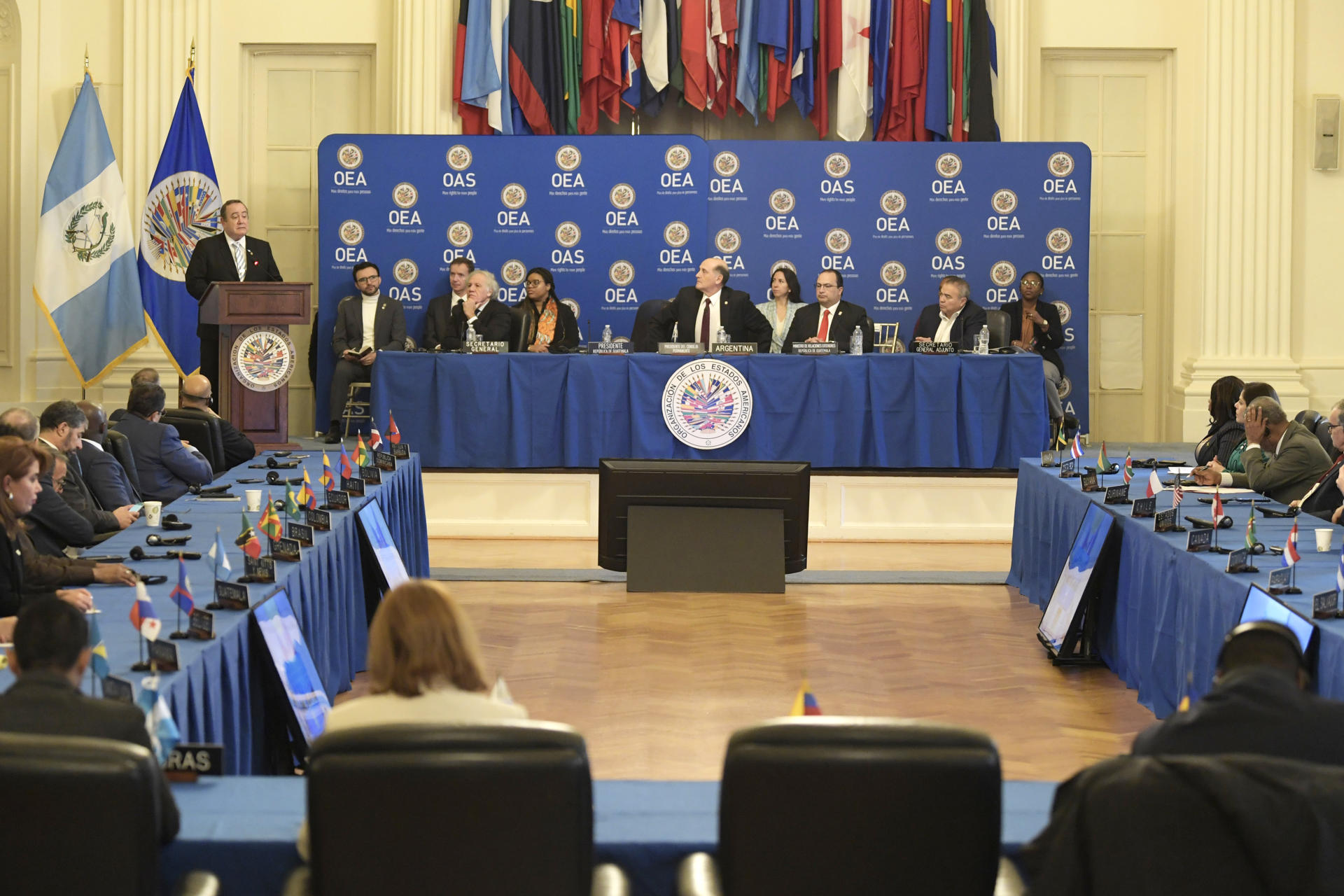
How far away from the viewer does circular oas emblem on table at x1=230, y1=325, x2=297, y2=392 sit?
883 cm

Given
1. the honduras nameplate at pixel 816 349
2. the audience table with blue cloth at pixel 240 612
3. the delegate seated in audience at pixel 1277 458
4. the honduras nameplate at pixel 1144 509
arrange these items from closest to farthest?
the audience table with blue cloth at pixel 240 612 < the honduras nameplate at pixel 1144 509 < the delegate seated in audience at pixel 1277 458 < the honduras nameplate at pixel 816 349

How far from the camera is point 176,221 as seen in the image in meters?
10.4

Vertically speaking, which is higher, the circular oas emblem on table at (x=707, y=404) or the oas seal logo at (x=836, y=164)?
the oas seal logo at (x=836, y=164)

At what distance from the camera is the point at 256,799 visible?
2.51 metres

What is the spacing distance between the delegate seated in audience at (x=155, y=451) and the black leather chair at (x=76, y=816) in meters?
5.08

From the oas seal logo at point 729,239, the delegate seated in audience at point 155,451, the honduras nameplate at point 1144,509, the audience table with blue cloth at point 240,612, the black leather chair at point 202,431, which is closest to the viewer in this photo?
the audience table with blue cloth at point 240,612

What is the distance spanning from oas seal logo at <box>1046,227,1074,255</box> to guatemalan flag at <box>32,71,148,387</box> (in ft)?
21.6

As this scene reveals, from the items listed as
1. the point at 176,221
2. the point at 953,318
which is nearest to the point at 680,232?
the point at 953,318

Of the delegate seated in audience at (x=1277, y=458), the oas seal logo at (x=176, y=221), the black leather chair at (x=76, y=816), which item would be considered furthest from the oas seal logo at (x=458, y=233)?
the black leather chair at (x=76, y=816)

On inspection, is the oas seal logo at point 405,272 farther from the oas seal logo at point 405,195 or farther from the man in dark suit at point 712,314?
the man in dark suit at point 712,314

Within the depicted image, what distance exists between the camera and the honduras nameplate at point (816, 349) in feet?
29.5

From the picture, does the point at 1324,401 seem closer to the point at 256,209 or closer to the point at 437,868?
the point at 256,209

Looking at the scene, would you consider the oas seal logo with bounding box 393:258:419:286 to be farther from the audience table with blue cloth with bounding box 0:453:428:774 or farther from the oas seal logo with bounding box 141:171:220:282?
the audience table with blue cloth with bounding box 0:453:428:774

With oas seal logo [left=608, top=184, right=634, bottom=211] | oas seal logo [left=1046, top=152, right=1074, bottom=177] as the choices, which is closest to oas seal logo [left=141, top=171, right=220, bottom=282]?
oas seal logo [left=608, top=184, right=634, bottom=211]
